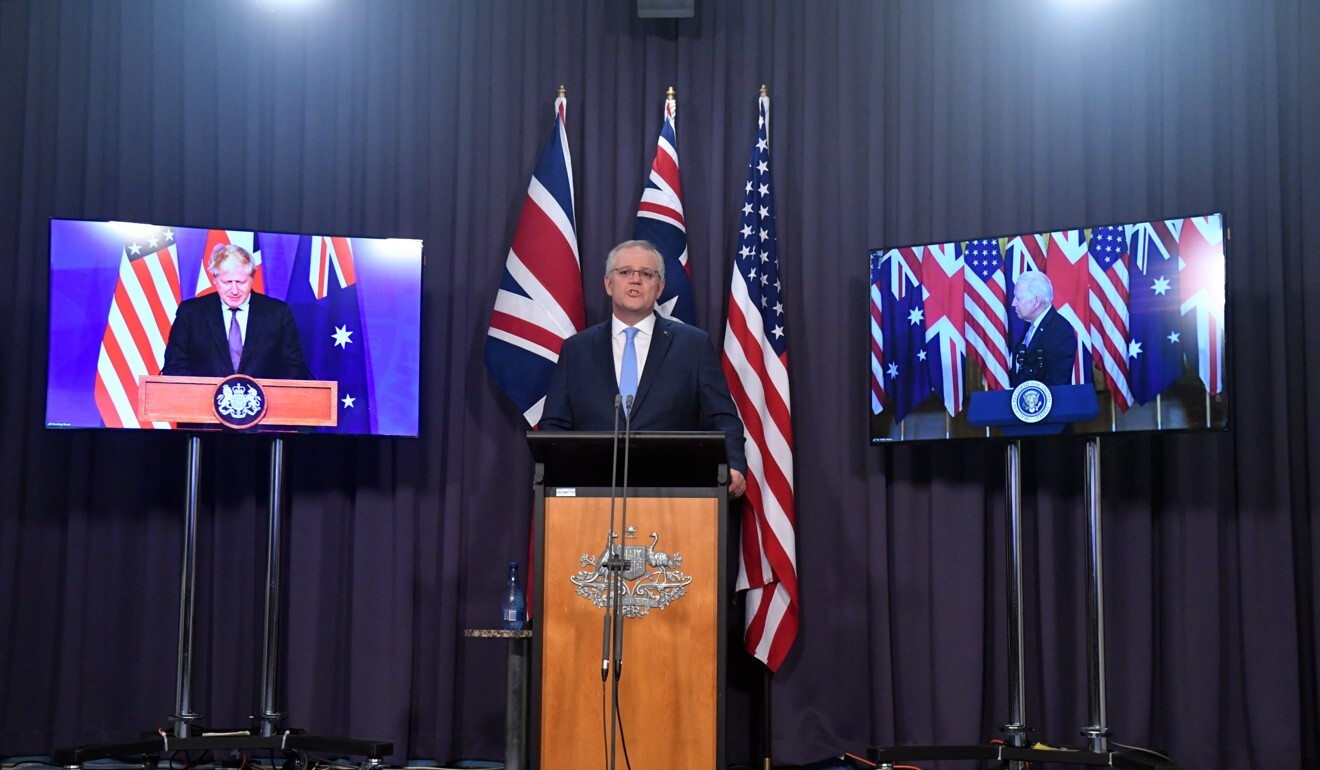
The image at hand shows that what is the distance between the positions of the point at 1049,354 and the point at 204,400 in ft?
9.62

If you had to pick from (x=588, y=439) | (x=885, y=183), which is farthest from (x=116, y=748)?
(x=885, y=183)

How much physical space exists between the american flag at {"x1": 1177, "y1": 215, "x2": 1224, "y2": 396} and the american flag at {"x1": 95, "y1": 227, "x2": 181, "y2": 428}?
3.46m

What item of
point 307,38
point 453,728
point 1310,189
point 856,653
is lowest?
point 453,728

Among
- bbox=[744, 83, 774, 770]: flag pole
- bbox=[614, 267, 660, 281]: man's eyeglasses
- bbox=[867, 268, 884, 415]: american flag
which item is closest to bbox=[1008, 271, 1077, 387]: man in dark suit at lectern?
bbox=[867, 268, 884, 415]: american flag

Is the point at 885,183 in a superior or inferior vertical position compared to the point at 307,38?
inferior

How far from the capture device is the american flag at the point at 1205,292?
13.0 ft

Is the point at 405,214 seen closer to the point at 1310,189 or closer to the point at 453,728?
the point at 453,728

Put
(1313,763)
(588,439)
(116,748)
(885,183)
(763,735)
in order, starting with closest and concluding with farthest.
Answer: (588,439) < (116,748) < (1313,763) < (763,735) < (885,183)

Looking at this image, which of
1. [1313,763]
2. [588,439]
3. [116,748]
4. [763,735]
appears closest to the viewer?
[588,439]

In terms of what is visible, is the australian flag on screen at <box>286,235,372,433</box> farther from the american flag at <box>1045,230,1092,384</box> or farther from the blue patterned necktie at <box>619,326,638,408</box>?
the american flag at <box>1045,230,1092,384</box>

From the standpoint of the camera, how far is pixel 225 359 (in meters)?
4.36

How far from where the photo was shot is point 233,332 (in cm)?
438

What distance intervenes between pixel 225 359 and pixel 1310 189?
4040mm

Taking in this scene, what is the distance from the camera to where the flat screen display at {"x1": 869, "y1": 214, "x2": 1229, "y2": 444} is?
3.99m
